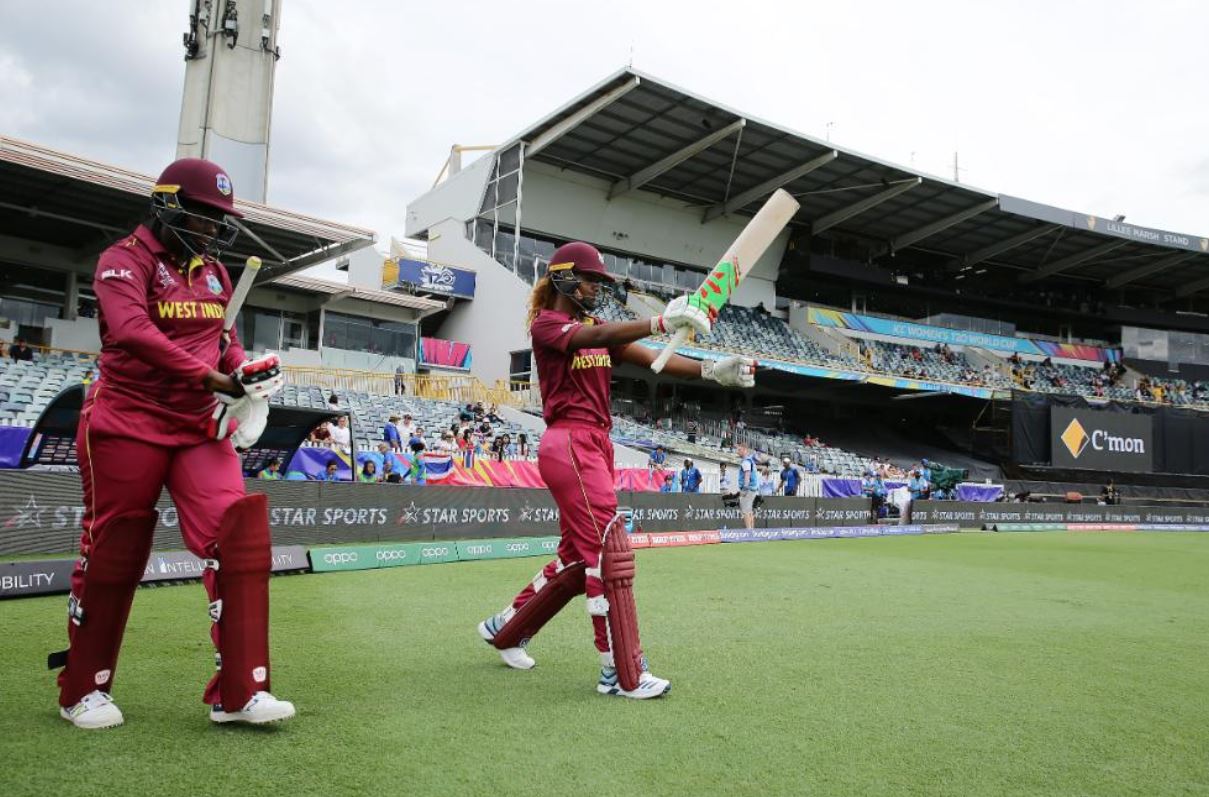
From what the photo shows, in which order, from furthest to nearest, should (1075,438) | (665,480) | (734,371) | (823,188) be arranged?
(823,188), (1075,438), (665,480), (734,371)

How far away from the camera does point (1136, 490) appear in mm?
31969

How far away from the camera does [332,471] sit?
1547 centimetres

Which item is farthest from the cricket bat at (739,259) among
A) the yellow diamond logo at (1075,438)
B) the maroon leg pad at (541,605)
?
the yellow diamond logo at (1075,438)

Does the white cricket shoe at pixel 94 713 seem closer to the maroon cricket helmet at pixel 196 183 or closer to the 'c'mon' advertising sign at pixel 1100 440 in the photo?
the maroon cricket helmet at pixel 196 183

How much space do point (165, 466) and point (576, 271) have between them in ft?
6.98

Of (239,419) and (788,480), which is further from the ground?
(239,419)

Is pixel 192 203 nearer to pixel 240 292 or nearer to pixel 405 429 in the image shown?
pixel 240 292

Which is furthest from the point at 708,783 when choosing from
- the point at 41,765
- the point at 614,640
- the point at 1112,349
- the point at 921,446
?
the point at 1112,349

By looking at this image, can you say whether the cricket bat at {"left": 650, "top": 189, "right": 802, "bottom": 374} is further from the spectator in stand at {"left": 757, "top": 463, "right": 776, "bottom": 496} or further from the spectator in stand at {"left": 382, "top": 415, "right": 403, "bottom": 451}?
the spectator in stand at {"left": 757, "top": 463, "right": 776, "bottom": 496}

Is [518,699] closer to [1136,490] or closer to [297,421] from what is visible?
[297,421]

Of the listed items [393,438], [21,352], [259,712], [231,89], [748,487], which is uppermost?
[231,89]

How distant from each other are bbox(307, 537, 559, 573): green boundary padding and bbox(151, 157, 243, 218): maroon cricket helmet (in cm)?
568

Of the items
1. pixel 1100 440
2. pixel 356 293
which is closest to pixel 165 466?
pixel 356 293

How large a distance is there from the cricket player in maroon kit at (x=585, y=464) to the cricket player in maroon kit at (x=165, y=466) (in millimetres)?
1465
